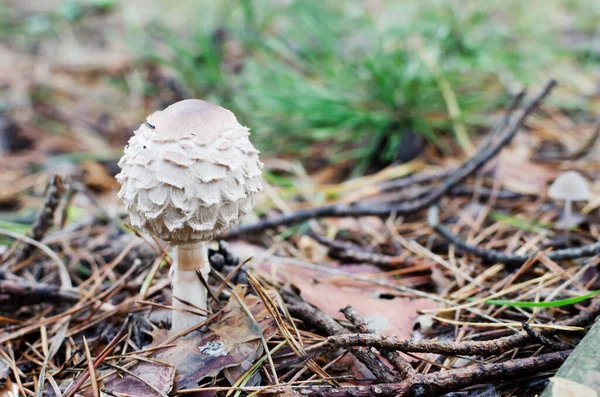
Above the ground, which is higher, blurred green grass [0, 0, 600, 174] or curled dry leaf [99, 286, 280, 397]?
blurred green grass [0, 0, 600, 174]

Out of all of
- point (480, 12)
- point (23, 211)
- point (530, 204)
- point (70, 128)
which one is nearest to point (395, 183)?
point (530, 204)

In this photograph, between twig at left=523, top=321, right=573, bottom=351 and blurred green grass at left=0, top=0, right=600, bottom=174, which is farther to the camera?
blurred green grass at left=0, top=0, right=600, bottom=174

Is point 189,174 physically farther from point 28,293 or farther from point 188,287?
point 28,293

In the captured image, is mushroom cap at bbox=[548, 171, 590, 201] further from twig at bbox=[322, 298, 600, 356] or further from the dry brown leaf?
twig at bbox=[322, 298, 600, 356]

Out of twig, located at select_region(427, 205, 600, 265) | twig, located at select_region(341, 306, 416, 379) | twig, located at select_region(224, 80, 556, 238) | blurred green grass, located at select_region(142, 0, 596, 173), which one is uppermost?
blurred green grass, located at select_region(142, 0, 596, 173)

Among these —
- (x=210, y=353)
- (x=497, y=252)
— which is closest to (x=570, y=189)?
(x=497, y=252)

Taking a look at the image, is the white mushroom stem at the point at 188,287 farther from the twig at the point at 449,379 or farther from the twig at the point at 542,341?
the twig at the point at 542,341

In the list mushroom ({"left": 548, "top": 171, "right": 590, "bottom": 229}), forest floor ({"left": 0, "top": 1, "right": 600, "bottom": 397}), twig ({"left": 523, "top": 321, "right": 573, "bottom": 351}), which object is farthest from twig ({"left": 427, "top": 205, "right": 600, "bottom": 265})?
twig ({"left": 523, "top": 321, "right": 573, "bottom": 351})
